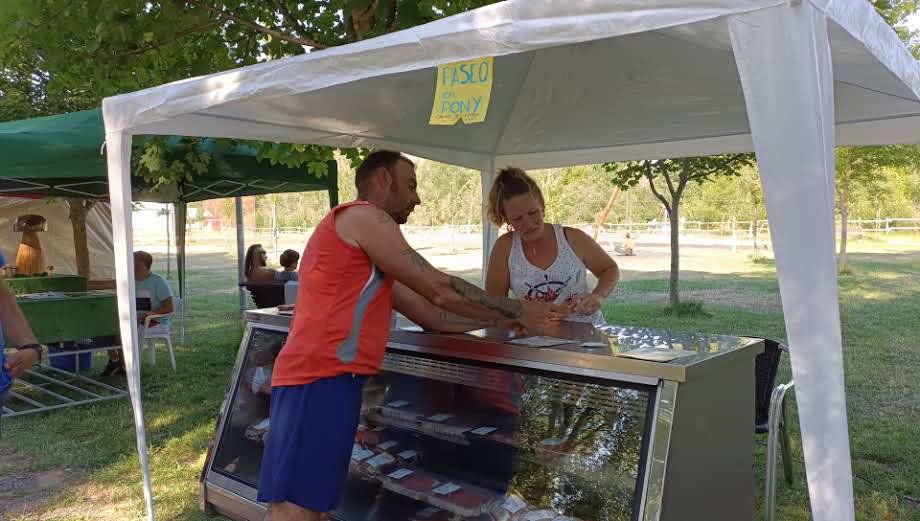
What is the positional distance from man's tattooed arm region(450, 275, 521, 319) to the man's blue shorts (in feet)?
1.52

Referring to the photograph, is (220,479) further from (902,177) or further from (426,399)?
(902,177)

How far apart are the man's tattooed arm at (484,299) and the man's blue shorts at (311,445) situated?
463mm

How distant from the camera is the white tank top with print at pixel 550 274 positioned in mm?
3408

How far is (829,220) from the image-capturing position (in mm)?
1510

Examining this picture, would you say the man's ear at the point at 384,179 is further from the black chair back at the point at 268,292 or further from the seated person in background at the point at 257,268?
the seated person in background at the point at 257,268

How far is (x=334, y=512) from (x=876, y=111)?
329 centimetres

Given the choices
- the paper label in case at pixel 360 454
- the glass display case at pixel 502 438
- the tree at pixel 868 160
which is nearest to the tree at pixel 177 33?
the glass display case at pixel 502 438

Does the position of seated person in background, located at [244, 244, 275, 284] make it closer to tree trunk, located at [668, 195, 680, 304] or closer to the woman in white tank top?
the woman in white tank top

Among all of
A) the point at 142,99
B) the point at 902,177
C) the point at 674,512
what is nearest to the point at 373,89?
the point at 142,99

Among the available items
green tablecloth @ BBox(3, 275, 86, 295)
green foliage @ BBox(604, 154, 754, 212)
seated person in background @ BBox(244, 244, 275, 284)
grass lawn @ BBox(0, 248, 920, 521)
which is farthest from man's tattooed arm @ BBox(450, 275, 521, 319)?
green foliage @ BBox(604, 154, 754, 212)

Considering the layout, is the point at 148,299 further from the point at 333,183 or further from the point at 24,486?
the point at 24,486

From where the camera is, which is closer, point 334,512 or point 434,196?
point 334,512

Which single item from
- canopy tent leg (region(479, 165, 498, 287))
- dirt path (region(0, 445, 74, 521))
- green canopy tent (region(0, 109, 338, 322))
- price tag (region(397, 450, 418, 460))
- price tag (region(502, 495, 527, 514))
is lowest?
dirt path (region(0, 445, 74, 521))

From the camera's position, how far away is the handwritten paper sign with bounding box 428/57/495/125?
2121 mm
